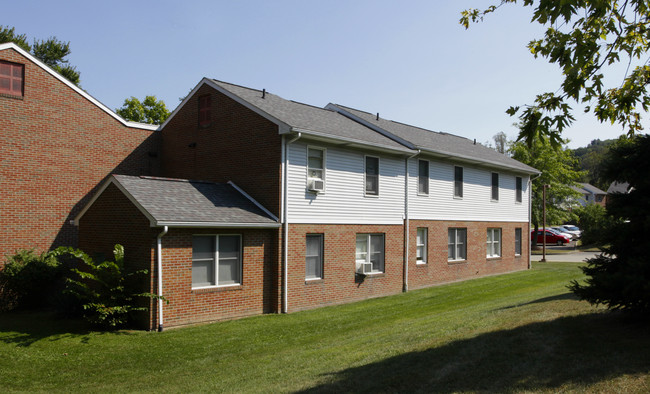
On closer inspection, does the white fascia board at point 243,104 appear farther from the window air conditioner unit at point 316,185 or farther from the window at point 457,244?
the window at point 457,244

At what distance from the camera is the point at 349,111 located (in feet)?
75.3

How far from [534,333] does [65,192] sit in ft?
50.5

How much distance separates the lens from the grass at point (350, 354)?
23.5ft

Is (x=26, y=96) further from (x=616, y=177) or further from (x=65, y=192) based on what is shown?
(x=616, y=177)

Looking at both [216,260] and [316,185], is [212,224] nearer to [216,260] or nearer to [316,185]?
[216,260]

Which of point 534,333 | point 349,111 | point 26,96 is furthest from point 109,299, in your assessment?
point 349,111

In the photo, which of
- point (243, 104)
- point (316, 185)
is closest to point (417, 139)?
point (316, 185)

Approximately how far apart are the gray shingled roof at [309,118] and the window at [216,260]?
3865 millimetres

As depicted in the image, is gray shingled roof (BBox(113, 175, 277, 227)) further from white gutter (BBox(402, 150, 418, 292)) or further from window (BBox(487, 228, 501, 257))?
window (BBox(487, 228, 501, 257))

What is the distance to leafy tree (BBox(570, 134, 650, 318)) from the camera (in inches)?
313

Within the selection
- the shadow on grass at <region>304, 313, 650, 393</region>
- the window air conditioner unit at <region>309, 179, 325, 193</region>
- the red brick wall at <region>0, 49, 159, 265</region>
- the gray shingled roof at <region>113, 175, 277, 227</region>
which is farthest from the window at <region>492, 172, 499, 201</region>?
the red brick wall at <region>0, 49, 159, 265</region>

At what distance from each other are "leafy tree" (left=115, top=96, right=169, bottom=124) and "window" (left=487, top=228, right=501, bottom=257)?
1061 inches

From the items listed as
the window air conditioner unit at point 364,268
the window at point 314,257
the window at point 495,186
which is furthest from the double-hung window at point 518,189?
the window at point 314,257

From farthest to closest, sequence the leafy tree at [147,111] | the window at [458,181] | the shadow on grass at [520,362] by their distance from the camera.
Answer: the leafy tree at [147,111] → the window at [458,181] → the shadow on grass at [520,362]
